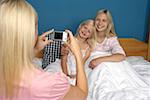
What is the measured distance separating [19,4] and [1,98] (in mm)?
267

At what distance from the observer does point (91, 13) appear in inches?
103

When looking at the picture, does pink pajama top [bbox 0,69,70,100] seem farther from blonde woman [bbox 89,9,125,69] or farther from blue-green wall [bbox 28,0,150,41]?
blue-green wall [bbox 28,0,150,41]

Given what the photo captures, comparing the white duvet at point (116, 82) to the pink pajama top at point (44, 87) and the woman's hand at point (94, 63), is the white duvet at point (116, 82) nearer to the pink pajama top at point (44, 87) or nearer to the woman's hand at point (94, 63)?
the woman's hand at point (94, 63)

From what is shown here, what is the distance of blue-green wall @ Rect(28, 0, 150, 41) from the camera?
250 cm

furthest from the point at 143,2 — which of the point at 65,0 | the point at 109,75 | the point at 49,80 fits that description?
the point at 49,80

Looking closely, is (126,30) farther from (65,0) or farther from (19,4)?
(19,4)

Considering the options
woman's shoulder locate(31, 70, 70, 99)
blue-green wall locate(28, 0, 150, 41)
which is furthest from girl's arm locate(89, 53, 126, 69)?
woman's shoulder locate(31, 70, 70, 99)

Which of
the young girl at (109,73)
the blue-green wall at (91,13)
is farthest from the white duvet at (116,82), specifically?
the blue-green wall at (91,13)

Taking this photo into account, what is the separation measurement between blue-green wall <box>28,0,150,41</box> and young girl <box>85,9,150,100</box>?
1.33 feet

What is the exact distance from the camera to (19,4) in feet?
2.46

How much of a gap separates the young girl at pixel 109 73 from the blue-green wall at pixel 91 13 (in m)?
0.40

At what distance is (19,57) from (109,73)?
3.73 ft

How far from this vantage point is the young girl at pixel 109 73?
5.35 feet

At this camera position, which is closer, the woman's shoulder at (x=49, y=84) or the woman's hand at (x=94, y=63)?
the woman's shoulder at (x=49, y=84)
